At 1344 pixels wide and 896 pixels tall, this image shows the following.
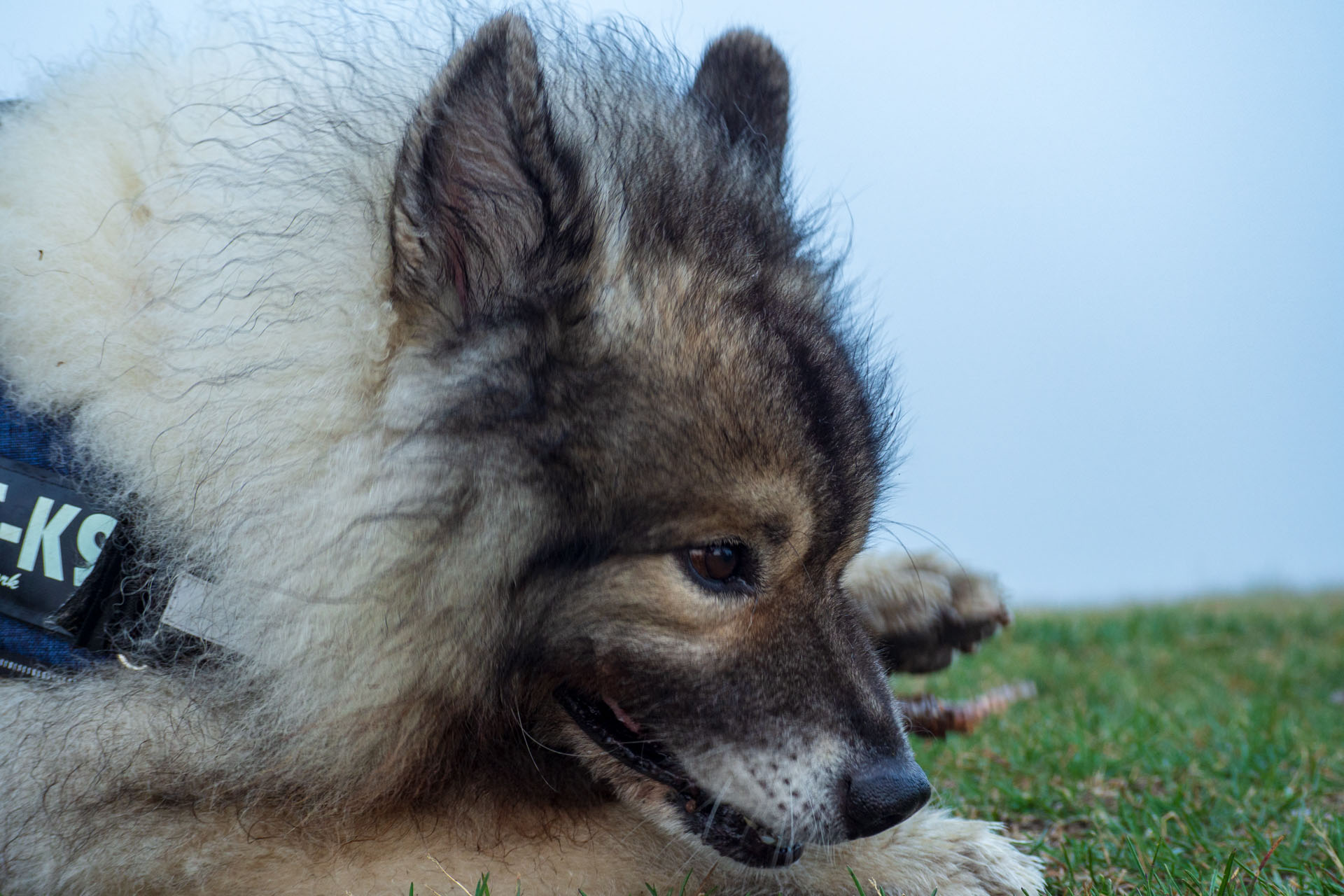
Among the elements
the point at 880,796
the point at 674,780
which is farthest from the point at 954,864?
the point at 674,780

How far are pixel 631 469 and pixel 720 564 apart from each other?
0.83 feet

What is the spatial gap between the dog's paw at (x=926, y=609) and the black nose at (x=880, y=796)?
41.0 inches

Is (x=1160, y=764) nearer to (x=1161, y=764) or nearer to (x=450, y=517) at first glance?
(x=1161, y=764)

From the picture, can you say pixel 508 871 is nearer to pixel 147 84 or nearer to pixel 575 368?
pixel 575 368

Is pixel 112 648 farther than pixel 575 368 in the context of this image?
Yes

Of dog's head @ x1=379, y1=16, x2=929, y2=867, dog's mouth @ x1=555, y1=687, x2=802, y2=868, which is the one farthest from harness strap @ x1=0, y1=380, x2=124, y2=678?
dog's mouth @ x1=555, y1=687, x2=802, y2=868

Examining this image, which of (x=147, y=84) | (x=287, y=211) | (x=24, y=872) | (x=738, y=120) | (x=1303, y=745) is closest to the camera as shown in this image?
(x=24, y=872)

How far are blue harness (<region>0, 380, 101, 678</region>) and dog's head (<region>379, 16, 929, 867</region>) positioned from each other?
80cm

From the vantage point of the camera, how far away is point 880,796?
2008mm

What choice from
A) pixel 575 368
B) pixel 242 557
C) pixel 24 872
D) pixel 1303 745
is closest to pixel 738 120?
pixel 575 368

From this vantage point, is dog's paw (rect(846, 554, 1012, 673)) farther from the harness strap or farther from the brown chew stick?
the harness strap

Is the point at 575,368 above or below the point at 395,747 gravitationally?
above

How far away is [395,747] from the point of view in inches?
84.0

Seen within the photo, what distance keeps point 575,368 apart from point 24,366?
3.99 feet
